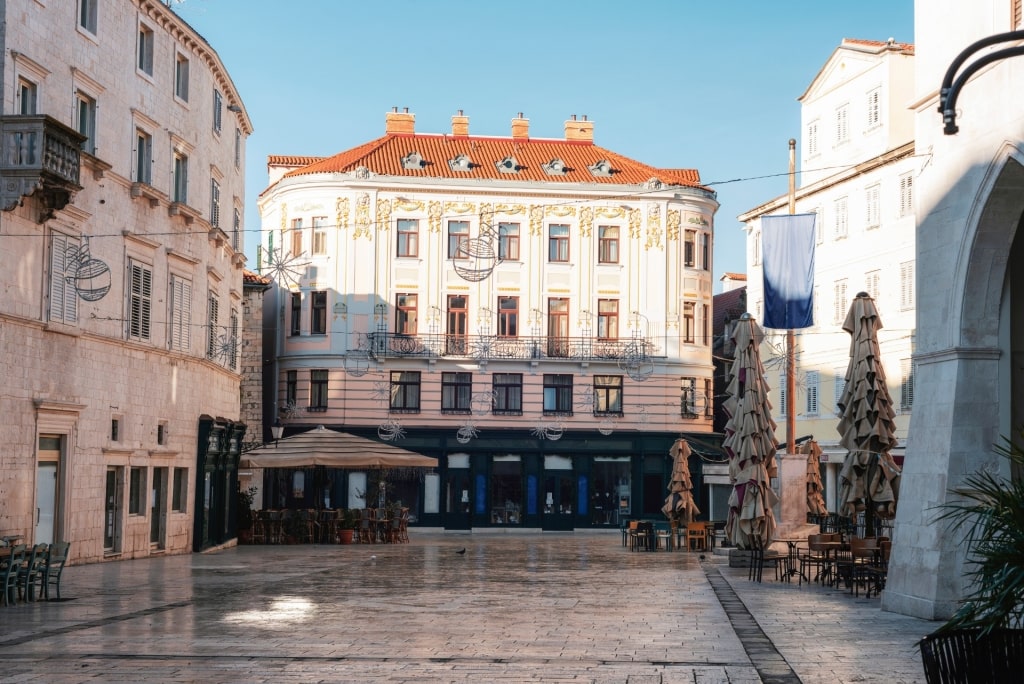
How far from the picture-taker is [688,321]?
179 ft

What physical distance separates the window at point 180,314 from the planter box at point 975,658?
86.9 feet

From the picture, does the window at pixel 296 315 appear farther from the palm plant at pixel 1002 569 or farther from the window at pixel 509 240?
the palm plant at pixel 1002 569

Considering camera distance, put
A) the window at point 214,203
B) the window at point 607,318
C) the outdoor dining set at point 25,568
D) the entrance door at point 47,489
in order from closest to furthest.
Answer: the outdoor dining set at point 25,568 < the entrance door at point 47,489 < the window at point 214,203 < the window at point 607,318

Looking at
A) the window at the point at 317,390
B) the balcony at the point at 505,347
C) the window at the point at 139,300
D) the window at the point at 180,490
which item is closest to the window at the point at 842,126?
the balcony at the point at 505,347

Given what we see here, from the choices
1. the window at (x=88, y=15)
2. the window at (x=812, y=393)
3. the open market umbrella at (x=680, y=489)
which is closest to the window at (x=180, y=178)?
the window at (x=88, y=15)

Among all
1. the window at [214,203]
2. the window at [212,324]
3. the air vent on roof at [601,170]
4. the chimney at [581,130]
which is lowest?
the window at [212,324]

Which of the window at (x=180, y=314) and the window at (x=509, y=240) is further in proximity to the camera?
the window at (x=509, y=240)

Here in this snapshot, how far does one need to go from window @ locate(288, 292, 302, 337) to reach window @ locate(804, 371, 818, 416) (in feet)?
66.6

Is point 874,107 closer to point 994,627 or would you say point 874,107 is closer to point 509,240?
→ point 509,240

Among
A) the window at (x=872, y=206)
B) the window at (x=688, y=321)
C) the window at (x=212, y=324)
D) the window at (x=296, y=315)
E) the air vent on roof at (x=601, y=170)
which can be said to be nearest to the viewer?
the window at (x=212, y=324)

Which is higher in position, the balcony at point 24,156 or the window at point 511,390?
the balcony at point 24,156

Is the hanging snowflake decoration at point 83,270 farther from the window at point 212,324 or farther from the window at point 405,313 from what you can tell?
the window at point 405,313

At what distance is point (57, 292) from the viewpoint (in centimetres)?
2575

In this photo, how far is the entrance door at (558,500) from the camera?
52969mm
